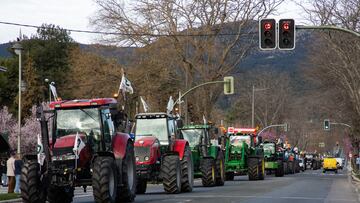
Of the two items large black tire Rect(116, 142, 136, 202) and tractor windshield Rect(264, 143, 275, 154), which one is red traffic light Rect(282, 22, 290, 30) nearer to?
large black tire Rect(116, 142, 136, 202)

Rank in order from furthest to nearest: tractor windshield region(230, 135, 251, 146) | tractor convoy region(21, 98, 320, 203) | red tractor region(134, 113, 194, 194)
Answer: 1. tractor windshield region(230, 135, 251, 146)
2. red tractor region(134, 113, 194, 194)
3. tractor convoy region(21, 98, 320, 203)

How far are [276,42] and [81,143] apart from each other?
370 inches

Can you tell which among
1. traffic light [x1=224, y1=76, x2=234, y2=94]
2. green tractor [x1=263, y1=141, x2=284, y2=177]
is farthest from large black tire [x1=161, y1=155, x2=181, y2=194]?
green tractor [x1=263, y1=141, x2=284, y2=177]

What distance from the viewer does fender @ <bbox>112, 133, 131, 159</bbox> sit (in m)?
20.5

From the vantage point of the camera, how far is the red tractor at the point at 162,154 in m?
25.1

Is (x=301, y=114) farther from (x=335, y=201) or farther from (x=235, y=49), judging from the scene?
(x=335, y=201)

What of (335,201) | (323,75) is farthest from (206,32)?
(335,201)

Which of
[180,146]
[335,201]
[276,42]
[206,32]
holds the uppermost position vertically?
[206,32]

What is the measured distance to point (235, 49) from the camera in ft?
Answer: 195

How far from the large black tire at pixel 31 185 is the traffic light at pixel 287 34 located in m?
10.5

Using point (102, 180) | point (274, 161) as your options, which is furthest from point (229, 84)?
point (102, 180)

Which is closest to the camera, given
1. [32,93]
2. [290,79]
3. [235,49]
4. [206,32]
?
[206,32]

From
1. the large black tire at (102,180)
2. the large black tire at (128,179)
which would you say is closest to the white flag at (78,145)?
the large black tire at (102,180)

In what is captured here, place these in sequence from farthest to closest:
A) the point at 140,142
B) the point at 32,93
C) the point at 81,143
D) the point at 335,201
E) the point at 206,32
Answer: the point at 32,93, the point at 206,32, the point at 140,142, the point at 335,201, the point at 81,143
